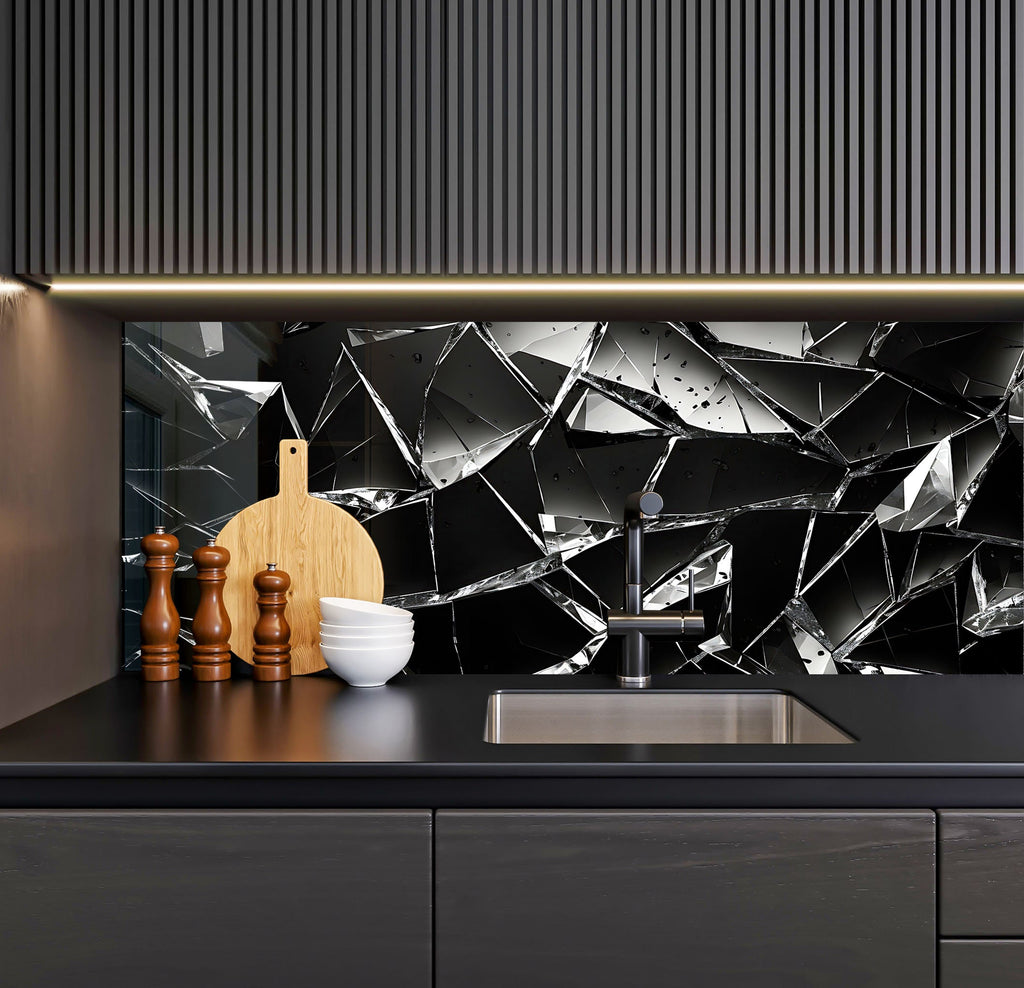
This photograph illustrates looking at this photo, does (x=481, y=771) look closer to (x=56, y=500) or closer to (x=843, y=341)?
(x=56, y=500)

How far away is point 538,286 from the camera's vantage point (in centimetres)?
135

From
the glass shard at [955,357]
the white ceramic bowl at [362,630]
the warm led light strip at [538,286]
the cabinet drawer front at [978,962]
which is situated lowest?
Result: the cabinet drawer front at [978,962]

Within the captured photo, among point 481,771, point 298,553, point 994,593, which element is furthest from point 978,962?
point 298,553

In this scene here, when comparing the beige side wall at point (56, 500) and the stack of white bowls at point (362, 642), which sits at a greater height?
the beige side wall at point (56, 500)

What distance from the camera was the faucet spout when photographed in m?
1.50

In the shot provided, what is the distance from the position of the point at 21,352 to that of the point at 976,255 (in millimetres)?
1499

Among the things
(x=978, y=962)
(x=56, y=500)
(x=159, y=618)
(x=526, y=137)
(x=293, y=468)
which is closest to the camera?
(x=978, y=962)

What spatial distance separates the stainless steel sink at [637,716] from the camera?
150 centimetres

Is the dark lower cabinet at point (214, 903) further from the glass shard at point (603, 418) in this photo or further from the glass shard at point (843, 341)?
the glass shard at point (843, 341)

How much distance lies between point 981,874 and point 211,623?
1262 mm

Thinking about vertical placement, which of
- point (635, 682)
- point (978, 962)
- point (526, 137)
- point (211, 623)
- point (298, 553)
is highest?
point (526, 137)

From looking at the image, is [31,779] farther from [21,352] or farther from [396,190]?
[396,190]

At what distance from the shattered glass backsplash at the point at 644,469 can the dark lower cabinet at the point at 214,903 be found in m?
0.67

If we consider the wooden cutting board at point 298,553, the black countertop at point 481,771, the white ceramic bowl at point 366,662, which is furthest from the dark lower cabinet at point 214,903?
the wooden cutting board at point 298,553
